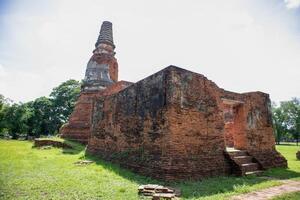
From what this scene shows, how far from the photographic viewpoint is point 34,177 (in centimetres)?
725

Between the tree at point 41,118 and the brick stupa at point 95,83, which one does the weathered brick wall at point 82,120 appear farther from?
the tree at point 41,118

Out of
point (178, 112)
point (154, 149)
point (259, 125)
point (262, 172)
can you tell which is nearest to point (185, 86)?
point (178, 112)

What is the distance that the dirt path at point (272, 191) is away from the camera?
5.60 meters

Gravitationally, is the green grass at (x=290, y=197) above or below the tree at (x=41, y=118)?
below

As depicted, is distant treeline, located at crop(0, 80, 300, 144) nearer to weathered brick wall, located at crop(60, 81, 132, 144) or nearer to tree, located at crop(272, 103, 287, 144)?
tree, located at crop(272, 103, 287, 144)

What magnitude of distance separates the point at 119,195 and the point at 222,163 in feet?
14.5

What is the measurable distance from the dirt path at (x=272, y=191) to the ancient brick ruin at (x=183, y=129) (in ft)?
4.94

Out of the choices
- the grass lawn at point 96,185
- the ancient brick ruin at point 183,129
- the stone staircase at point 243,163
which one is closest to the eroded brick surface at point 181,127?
the ancient brick ruin at point 183,129

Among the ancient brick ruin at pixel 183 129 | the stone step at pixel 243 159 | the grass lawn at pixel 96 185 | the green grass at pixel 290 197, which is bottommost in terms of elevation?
the grass lawn at pixel 96 185

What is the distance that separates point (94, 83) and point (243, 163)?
1578 centimetres

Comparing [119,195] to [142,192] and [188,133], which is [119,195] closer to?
[142,192]

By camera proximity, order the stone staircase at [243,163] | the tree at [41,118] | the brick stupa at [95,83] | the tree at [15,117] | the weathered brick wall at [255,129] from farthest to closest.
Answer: the tree at [41,118] → the tree at [15,117] → the brick stupa at [95,83] → the weathered brick wall at [255,129] → the stone staircase at [243,163]

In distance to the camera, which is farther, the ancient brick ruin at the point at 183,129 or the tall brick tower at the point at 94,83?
the tall brick tower at the point at 94,83

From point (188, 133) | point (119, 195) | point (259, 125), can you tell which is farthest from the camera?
point (259, 125)
